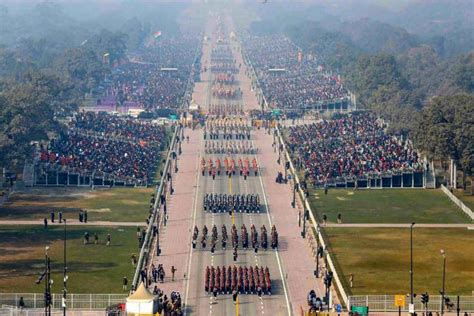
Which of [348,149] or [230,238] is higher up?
[348,149]

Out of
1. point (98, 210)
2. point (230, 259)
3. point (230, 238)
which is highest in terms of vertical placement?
point (98, 210)

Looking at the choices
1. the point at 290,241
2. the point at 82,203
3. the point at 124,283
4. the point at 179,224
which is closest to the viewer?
the point at 124,283

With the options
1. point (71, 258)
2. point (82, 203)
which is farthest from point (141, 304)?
point (82, 203)

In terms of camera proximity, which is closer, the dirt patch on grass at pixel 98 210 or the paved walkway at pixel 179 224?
the paved walkway at pixel 179 224

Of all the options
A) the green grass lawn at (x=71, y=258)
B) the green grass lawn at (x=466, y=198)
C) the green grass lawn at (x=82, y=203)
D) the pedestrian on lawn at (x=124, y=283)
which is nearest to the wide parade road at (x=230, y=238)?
the pedestrian on lawn at (x=124, y=283)

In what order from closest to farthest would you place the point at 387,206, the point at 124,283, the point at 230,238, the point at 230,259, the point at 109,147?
the point at 124,283
the point at 230,259
the point at 230,238
the point at 387,206
the point at 109,147

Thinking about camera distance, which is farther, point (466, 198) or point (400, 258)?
point (466, 198)

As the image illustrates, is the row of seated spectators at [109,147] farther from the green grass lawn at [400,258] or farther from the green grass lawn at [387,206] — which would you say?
the green grass lawn at [400,258]

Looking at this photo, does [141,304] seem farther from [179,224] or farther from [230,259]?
[179,224]

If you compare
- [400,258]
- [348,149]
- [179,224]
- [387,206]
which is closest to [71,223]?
[179,224]
